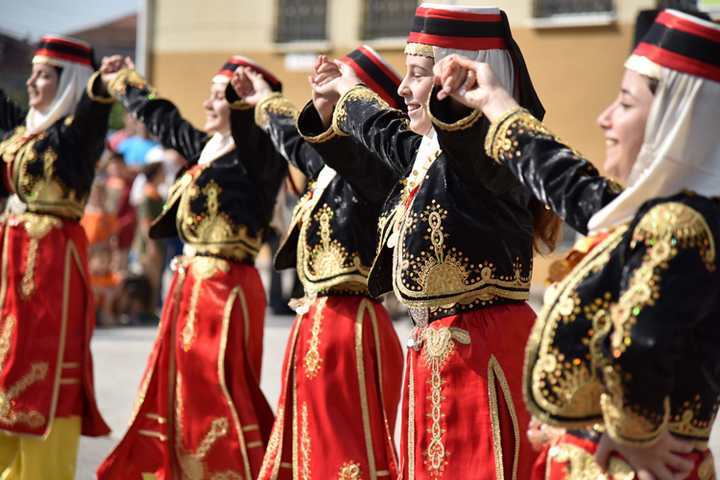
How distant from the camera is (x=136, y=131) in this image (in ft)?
48.3

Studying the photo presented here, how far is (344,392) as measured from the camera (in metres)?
4.51

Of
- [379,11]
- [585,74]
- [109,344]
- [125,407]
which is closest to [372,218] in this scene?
[125,407]

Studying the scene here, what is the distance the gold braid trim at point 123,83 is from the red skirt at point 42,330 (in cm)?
61

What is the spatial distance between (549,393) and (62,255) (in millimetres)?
3514

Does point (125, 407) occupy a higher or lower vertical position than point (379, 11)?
lower

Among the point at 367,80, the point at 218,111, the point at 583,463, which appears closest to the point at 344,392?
the point at 367,80

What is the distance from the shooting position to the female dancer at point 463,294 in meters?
3.57


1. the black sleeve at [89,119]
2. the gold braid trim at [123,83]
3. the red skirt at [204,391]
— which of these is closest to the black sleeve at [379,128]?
the red skirt at [204,391]

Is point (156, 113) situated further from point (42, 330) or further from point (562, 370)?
point (562, 370)

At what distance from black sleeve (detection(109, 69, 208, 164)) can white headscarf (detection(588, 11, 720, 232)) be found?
3.34m

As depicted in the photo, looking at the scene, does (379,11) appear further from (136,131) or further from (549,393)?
(549,393)

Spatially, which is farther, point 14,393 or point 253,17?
point 253,17

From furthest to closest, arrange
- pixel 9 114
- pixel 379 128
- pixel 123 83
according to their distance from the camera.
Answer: pixel 9 114 < pixel 123 83 < pixel 379 128

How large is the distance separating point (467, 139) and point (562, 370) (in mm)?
812
